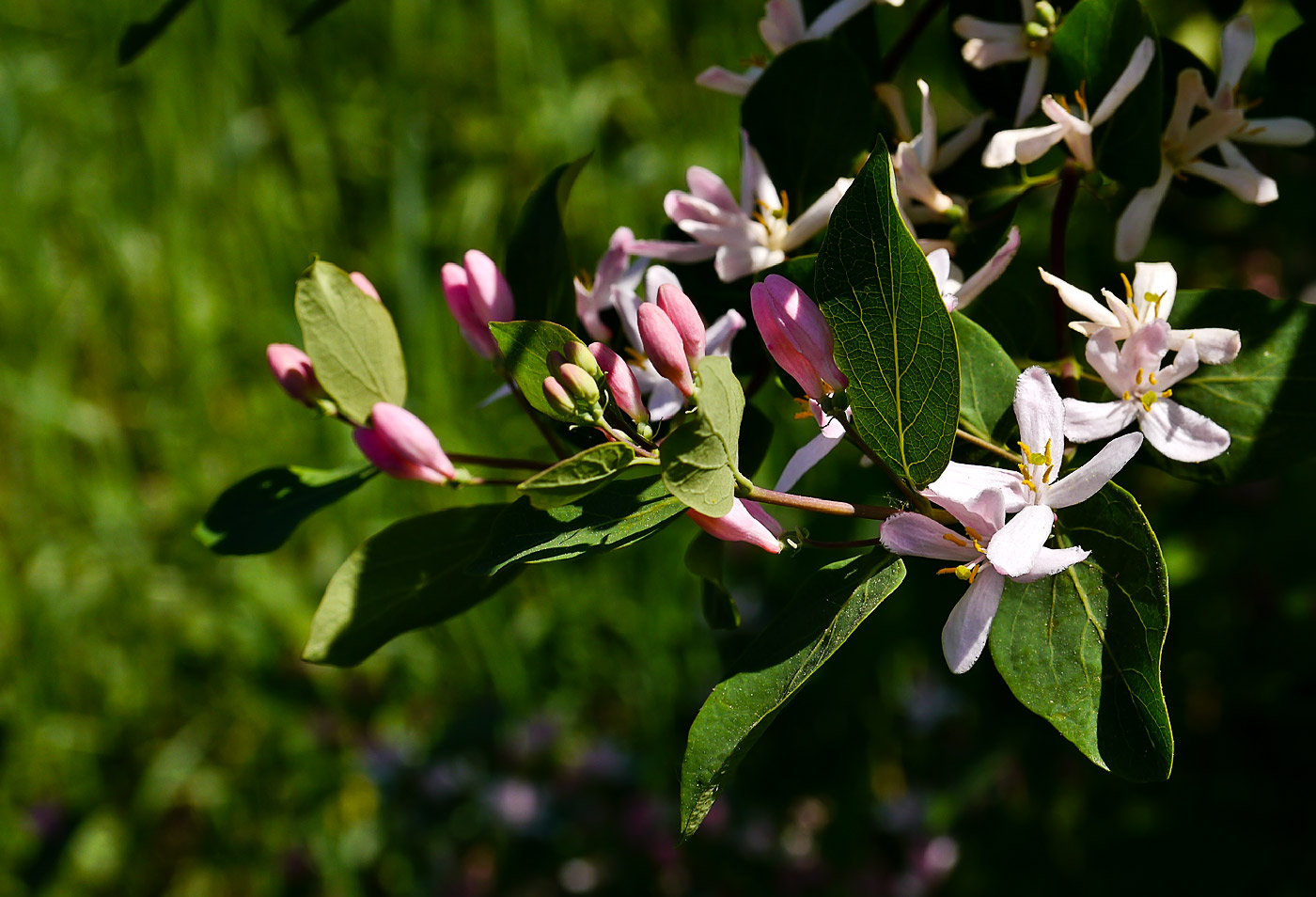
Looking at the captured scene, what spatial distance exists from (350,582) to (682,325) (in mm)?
303

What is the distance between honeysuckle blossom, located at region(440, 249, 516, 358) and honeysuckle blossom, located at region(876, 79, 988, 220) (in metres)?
0.27

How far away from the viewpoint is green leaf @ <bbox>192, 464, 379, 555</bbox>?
0.77 m

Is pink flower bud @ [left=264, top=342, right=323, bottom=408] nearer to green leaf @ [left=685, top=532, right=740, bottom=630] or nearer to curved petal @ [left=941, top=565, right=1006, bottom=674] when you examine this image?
green leaf @ [left=685, top=532, right=740, bottom=630]

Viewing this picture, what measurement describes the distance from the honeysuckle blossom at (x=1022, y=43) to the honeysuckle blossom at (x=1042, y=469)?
0.85ft

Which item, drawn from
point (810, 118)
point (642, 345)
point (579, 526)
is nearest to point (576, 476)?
point (579, 526)

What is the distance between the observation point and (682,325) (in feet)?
2.03

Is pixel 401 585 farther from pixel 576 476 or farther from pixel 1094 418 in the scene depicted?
pixel 1094 418

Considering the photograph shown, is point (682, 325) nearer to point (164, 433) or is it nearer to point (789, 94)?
point (789, 94)

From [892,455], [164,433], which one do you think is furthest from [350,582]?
[164,433]

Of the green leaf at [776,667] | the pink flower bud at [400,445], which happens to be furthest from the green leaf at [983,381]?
the pink flower bud at [400,445]

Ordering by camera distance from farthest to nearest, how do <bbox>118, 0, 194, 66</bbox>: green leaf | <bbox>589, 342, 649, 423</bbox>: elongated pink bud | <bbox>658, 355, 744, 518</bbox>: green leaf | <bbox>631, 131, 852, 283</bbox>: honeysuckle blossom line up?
<bbox>118, 0, 194, 66</bbox>: green leaf → <bbox>631, 131, 852, 283</bbox>: honeysuckle blossom → <bbox>589, 342, 649, 423</bbox>: elongated pink bud → <bbox>658, 355, 744, 518</bbox>: green leaf

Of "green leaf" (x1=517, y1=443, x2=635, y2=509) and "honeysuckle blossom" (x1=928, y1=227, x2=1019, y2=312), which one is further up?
"green leaf" (x1=517, y1=443, x2=635, y2=509)

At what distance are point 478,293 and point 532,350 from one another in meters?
0.15

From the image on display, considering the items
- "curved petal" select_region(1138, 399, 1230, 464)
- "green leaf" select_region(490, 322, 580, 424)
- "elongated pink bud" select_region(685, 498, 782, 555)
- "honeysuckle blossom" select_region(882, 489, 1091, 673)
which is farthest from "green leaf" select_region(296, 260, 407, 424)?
"curved petal" select_region(1138, 399, 1230, 464)
